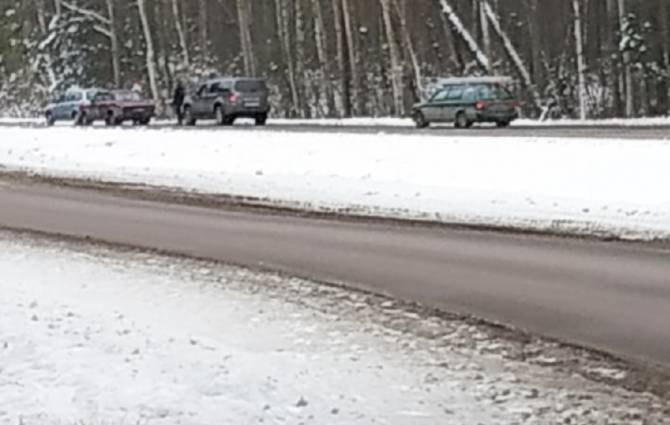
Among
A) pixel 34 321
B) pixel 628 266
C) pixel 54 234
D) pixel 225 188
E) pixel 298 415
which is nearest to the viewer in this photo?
pixel 298 415

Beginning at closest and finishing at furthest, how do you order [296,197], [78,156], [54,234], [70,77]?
1. [54,234]
2. [296,197]
3. [78,156]
4. [70,77]

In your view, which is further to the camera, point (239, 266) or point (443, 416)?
point (239, 266)

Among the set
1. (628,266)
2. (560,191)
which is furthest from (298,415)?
(560,191)

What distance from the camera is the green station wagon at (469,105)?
3875cm

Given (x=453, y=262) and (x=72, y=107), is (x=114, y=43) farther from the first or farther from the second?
(x=453, y=262)

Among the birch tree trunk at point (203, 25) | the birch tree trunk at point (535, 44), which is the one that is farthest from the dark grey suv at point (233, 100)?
the birch tree trunk at point (203, 25)

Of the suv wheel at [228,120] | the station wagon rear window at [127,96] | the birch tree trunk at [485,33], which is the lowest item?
the suv wheel at [228,120]

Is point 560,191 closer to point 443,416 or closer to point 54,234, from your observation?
point 54,234

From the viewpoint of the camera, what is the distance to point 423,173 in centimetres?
2556

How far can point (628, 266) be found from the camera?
46.4 feet

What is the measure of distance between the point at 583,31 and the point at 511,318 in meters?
34.9

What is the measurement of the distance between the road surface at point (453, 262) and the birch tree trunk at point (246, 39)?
34.7m

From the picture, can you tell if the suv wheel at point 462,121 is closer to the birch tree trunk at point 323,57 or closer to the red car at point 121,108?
the birch tree trunk at point 323,57

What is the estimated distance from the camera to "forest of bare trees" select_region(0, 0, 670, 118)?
43594mm
